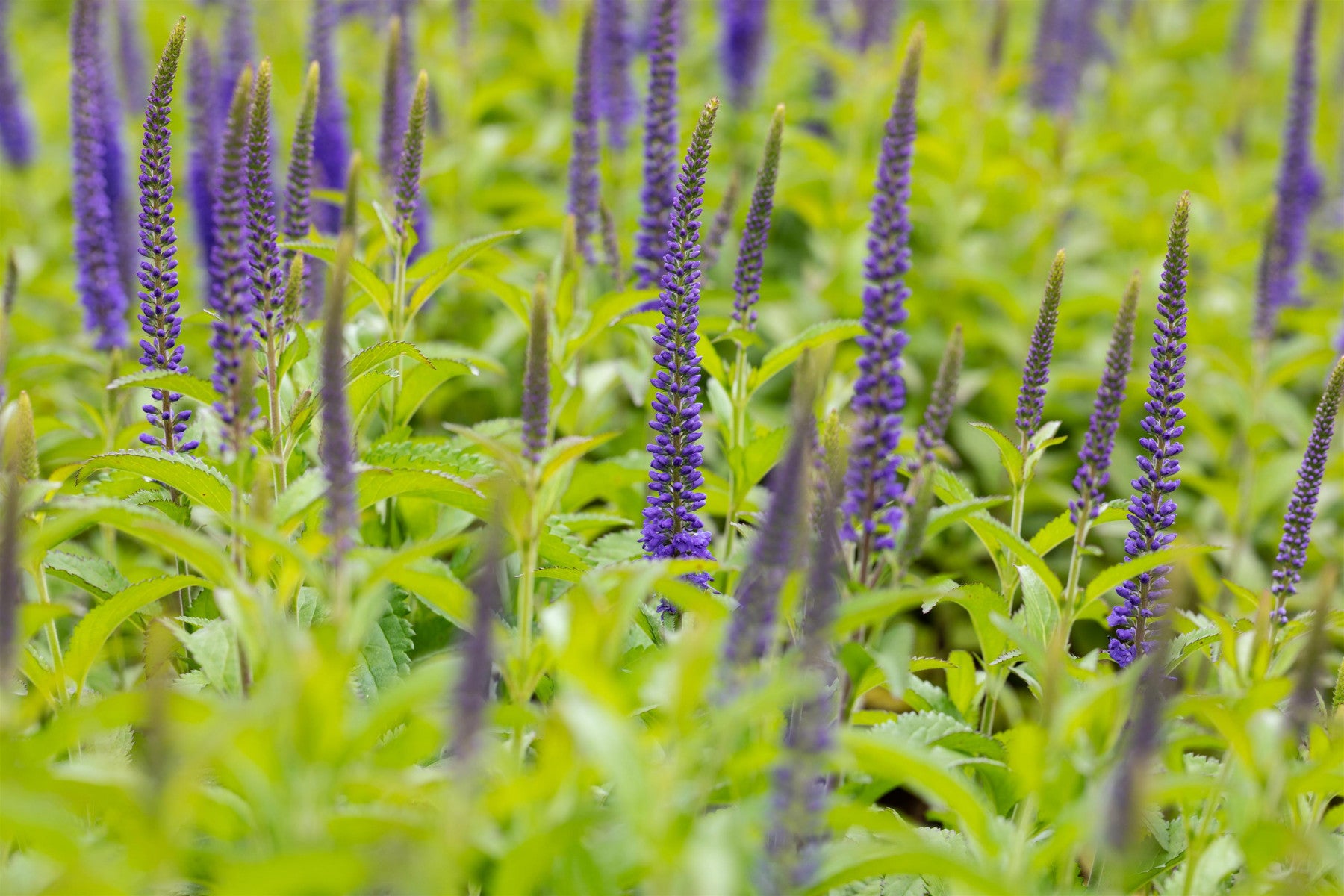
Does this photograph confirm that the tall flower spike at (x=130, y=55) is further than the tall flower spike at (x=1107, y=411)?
Yes

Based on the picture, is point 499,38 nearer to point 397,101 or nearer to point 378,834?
point 397,101

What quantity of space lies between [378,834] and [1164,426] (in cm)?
183

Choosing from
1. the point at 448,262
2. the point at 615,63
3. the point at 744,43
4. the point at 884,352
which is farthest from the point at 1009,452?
the point at 744,43

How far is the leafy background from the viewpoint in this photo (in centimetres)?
189

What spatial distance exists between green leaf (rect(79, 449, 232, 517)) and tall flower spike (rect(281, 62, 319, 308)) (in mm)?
490

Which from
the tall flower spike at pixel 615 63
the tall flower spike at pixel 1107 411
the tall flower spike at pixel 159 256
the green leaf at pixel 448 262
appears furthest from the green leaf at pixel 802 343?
the tall flower spike at pixel 615 63

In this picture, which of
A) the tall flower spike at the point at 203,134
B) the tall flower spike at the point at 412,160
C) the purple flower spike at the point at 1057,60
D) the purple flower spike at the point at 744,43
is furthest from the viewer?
the purple flower spike at the point at 1057,60

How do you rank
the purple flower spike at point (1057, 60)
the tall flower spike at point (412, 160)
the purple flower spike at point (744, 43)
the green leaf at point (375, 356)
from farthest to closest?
1. the purple flower spike at point (1057, 60)
2. the purple flower spike at point (744, 43)
3. the tall flower spike at point (412, 160)
4. the green leaf at point (375, 356)

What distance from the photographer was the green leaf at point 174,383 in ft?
8.39

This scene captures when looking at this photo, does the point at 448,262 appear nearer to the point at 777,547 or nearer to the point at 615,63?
the point at 777,547

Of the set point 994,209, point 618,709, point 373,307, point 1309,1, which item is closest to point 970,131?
point 994,209

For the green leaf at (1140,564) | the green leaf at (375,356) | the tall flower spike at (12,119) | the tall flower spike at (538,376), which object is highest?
the tall flower spike at (12,119)

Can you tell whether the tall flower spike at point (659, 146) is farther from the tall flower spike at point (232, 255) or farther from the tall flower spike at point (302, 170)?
A: the tall flower spike at point (232, 255)

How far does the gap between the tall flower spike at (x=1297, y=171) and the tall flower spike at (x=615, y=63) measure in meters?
2.84
